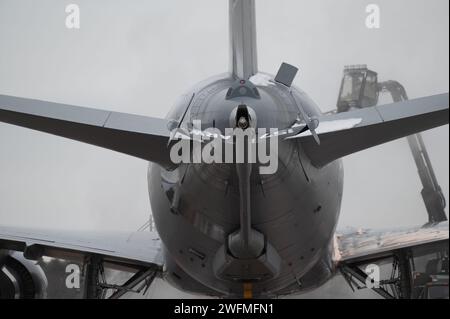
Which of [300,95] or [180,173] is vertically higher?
[300,95]

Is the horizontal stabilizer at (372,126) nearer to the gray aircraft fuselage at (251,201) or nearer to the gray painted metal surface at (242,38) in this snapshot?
the gray aircraft fuselage at (251,201)

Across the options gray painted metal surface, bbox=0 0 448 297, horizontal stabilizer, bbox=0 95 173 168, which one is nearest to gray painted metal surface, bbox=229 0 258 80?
gray painted metal surface, bbox=0 0 448 297

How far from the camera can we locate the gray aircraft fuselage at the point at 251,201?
8.71m

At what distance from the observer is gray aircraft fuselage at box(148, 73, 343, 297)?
871 centimetres

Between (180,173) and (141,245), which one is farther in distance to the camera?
(141,245)

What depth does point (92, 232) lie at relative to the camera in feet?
56.7

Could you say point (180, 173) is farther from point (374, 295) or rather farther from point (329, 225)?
point (374, 295)

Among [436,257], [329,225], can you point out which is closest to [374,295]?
[436,257]

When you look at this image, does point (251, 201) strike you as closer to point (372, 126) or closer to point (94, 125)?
point (372, 126)

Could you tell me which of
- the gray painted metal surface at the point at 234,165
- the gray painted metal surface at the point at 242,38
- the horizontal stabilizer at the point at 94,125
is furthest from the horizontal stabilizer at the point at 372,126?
the horizontal stabilizer at the point at 94,125
